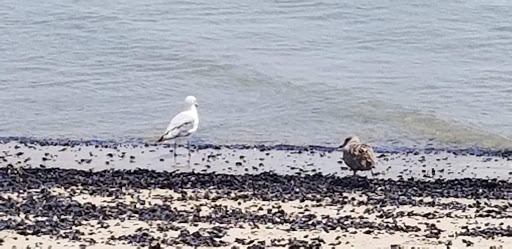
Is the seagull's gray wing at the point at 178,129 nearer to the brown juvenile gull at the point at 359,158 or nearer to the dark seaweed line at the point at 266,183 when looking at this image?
the dark seaweed line at the point at 266,183

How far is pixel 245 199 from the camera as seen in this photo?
1185cm

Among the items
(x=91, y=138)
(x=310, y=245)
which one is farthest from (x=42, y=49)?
(x=310, y=245)

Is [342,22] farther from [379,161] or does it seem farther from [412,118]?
[379,161]

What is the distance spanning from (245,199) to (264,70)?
9.01 metres

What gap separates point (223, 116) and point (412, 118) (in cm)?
290

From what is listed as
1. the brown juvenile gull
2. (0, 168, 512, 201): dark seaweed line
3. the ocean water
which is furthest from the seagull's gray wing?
the brown juvenile gull

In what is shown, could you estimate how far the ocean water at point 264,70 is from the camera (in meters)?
17.1

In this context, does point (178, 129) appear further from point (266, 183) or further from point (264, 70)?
point (264, 70)

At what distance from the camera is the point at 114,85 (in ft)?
65.8

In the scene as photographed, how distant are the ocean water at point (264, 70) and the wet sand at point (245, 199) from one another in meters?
1.57

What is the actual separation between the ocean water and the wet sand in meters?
1.57

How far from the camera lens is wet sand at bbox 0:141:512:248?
9.71m

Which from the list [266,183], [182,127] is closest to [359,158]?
Answer: [266,183]

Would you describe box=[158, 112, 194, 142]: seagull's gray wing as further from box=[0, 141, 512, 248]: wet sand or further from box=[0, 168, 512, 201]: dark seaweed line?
box=[0, 168, 512, 201]: dark seaweed line
